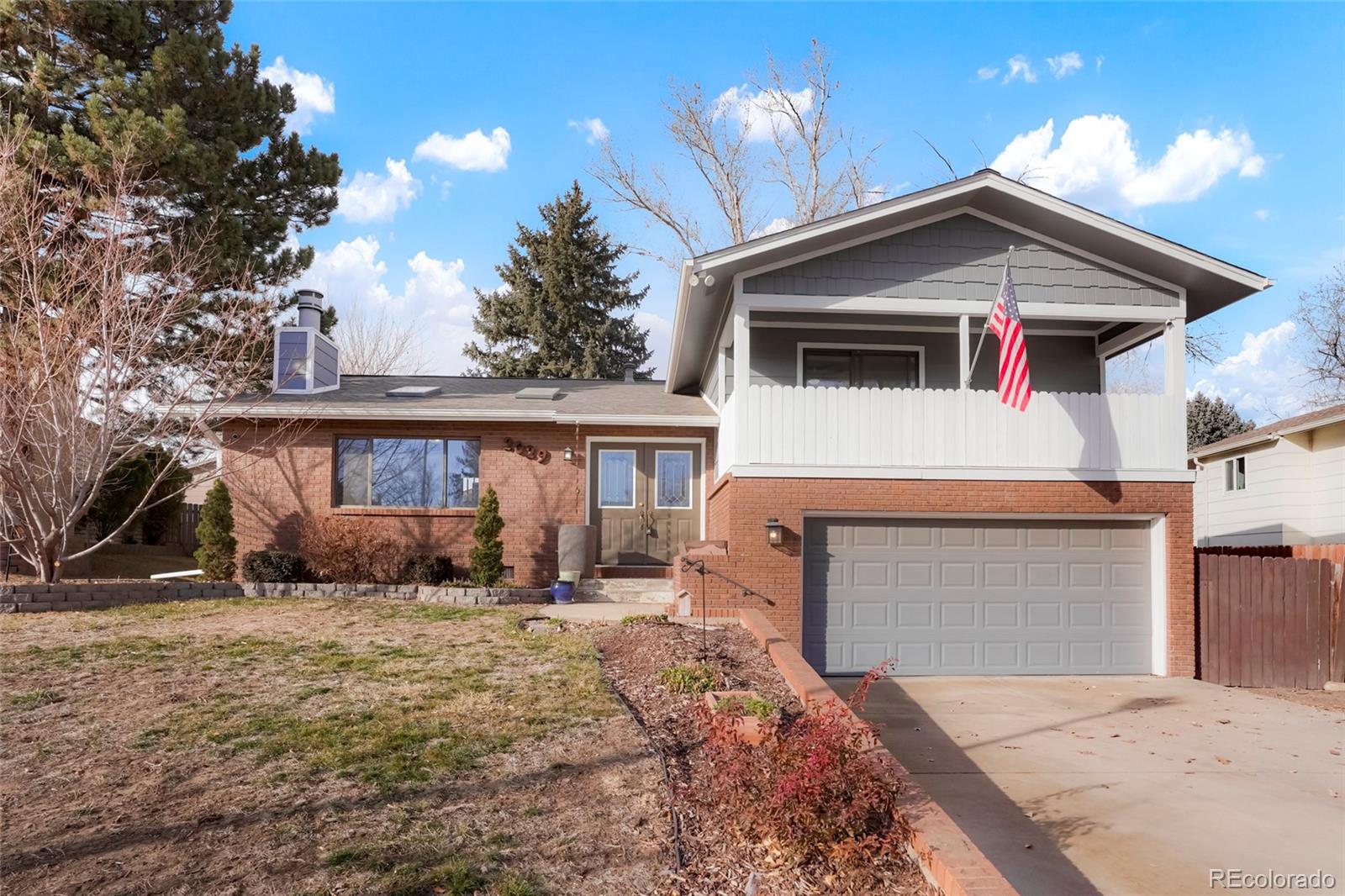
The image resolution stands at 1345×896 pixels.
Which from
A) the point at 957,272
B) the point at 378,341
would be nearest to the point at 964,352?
the point at 957,272

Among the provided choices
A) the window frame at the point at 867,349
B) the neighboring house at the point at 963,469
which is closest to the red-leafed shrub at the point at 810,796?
the neighboring house at the point at 963,469

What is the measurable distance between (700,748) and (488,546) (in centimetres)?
832

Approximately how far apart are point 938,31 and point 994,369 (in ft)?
21.1

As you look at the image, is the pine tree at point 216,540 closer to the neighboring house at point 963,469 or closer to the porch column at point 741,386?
the neighboring house at point 963,469

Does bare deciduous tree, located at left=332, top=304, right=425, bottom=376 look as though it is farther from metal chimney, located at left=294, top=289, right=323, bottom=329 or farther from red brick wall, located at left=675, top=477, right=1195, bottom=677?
red brick wall, located at left=675, top=477, right=1195, bottom=677

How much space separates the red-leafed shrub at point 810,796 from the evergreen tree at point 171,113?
12.3 meters

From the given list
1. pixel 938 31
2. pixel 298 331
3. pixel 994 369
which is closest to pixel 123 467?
pixel 298 331

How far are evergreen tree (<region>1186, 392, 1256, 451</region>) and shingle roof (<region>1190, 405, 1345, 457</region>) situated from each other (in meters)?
9.67

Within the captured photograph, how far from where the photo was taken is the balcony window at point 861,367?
44.3ft

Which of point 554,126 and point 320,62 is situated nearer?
point 320,62

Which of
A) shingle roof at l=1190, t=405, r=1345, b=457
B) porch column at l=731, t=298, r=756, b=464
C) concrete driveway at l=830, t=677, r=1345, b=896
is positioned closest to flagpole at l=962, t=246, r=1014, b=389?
porch column at l=731, t=298, r=756, b=464

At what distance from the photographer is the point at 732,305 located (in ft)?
39.0

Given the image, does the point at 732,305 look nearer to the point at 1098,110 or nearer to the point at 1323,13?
the point at 1323,13

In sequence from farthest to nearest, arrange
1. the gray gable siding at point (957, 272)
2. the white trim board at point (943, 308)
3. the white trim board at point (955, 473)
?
1. the gray gable siding at point (957, 272)
2. the white trim board at point (943, 308)
3. the white trim board at point (955, 473)
